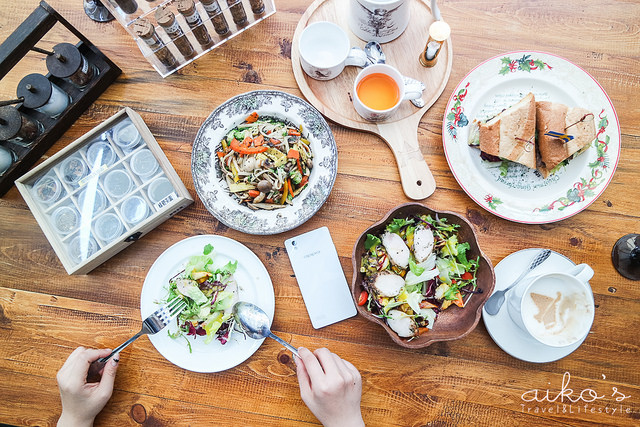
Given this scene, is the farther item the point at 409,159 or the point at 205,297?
the point at 409,159

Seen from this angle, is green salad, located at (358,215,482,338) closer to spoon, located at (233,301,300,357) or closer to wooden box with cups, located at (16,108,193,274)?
spoon, located at (233,301,300,357)

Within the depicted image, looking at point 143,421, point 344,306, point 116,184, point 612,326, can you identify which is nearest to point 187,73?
point 116,184

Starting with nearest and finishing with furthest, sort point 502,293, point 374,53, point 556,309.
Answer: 1. point 556,309
2. point 502,293
3. point 374,53

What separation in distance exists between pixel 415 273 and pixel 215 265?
0.78 meters

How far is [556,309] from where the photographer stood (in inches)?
55.6

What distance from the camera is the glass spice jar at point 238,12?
60.7 inches

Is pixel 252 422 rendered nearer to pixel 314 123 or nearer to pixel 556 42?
pixel 314 123

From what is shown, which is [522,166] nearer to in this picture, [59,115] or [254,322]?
[254,322]

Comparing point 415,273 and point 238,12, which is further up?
point 238,12

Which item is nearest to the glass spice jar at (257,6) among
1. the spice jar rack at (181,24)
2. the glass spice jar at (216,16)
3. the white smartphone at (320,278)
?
the spice jar rack at (181,24)

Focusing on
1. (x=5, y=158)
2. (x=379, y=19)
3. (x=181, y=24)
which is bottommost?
(x=379, y=19)

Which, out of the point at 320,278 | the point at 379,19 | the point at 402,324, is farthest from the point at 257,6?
the point at 402,324

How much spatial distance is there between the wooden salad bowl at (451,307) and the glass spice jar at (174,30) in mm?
1023

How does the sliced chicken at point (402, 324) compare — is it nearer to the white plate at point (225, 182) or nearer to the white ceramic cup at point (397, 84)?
the white plate at point (225, 182)
